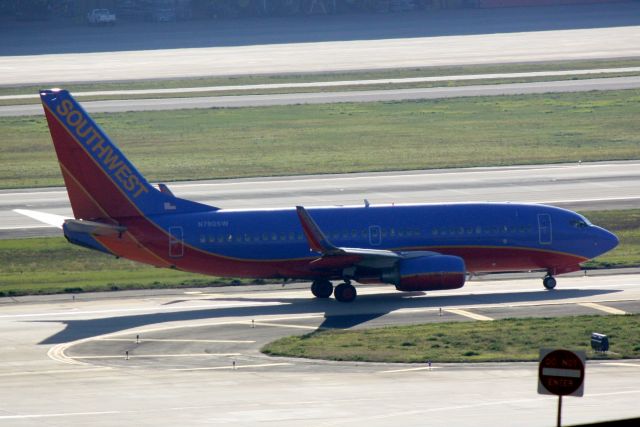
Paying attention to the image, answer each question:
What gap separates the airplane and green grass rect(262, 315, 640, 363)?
6.71 m

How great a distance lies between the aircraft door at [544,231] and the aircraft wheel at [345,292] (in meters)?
9.20

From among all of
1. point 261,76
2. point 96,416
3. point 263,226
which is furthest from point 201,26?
point 96,416

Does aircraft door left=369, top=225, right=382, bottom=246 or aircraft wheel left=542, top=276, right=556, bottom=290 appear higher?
aircraft door left=369, top=225, right=382, bottom=246

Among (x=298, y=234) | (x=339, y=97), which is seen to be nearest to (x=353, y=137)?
(x=339, y=97)

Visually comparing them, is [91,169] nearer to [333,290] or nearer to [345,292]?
[333,290]

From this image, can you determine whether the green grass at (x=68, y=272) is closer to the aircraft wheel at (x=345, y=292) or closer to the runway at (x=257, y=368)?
the runway at (x=257, y=368)

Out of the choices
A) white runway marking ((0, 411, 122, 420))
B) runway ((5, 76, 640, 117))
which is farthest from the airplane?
runway ((5, 76, 640, 117))

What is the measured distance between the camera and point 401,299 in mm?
59656

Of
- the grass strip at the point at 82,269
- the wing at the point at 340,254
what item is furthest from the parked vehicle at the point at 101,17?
the wing at the point at 340,254

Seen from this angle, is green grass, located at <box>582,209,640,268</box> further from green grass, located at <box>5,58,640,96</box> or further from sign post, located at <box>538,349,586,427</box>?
green grass, located at <box>5,58,640,96</box>

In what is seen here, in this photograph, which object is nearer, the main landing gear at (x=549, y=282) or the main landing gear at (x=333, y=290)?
the main landing gear at (x=333, y=290)

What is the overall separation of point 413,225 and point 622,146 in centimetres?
4971

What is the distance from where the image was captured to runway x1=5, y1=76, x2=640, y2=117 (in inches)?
5020

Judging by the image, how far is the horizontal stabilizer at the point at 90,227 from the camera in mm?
57219
